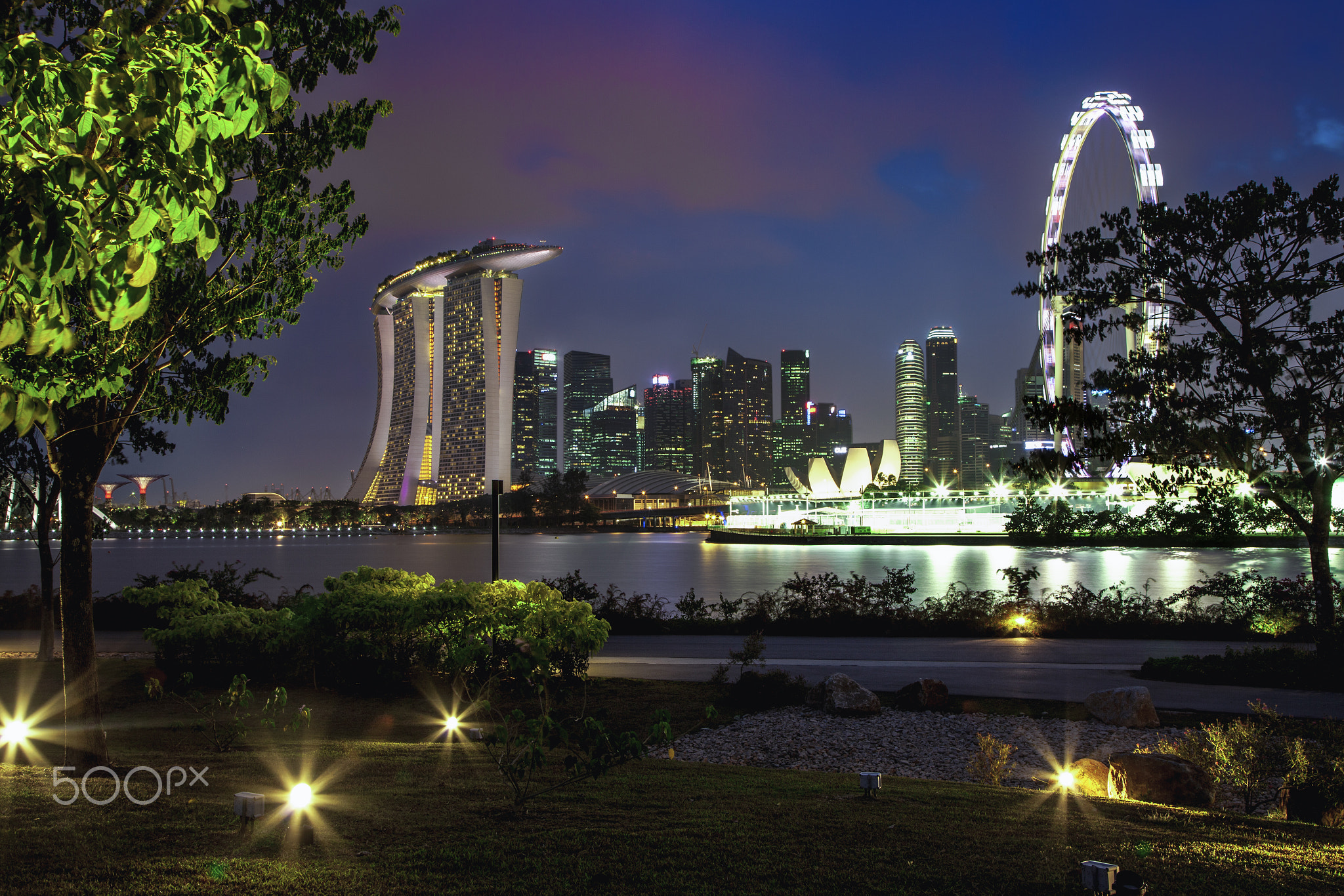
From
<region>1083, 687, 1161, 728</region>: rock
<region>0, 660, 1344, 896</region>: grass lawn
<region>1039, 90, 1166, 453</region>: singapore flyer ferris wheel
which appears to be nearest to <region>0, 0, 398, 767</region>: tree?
<region>0, 660, 1344, 896</region>: grass lawn

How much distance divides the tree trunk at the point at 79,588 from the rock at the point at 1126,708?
28.8 feet

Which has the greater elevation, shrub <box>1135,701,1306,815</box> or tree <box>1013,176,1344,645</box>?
tree <box>1013,176,1344,645</box>

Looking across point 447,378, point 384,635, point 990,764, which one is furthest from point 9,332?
point 447,378

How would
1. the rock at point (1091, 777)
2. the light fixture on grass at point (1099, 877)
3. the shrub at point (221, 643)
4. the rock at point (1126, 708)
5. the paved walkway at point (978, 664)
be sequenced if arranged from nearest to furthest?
1. the light fixture on grass at point (1099, 877)
2. the rock at point (1091, 777)
3. the rock at point (1126, 708)
4. the paved walkway at point (978, 664)
5. the shrub at point (221, 643)

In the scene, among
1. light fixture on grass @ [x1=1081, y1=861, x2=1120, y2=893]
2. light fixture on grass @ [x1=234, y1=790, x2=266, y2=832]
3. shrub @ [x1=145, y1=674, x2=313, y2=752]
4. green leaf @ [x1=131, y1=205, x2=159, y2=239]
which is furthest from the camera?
shrub @ [x1=145, y1=674, x2=313, y2=752]

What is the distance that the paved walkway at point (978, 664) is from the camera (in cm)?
988

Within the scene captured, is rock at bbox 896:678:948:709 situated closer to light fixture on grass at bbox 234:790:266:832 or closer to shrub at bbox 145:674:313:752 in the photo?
shrub at bbox 145:674:313:752

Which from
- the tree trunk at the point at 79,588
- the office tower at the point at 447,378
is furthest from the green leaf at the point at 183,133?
the office tower at the point at 447,378

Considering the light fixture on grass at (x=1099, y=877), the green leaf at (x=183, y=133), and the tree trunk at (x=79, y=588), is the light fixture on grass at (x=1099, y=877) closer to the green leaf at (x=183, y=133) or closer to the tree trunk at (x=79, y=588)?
the green leaf at (x=183, y=133)

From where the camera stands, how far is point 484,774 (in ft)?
19.7

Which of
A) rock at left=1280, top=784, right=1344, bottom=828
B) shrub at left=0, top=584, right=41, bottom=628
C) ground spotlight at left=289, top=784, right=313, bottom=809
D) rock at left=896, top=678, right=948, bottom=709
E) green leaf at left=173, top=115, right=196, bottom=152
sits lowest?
shrub at left=0, top=584, right=41, bottom=628

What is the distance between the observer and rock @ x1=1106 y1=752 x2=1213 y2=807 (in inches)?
A: 236

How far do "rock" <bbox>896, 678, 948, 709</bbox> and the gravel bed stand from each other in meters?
0.17

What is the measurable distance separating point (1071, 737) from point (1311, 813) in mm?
2700
